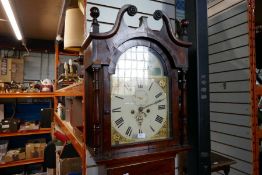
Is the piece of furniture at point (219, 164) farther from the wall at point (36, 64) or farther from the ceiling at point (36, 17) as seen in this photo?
the wall at point (36, 64)

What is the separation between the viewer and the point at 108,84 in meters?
0.98

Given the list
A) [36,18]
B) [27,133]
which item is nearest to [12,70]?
[27,133]

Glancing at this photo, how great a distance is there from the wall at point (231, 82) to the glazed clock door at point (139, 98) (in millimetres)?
1399

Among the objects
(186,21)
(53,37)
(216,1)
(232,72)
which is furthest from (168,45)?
(53,37)

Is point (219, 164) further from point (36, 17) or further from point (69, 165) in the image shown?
point (36, 17)

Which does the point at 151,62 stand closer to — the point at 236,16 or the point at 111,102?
the point at 111,102

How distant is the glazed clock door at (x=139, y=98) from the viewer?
1.01m

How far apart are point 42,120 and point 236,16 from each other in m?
4.02

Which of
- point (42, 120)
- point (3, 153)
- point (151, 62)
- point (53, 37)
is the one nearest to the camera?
point (151, 62)

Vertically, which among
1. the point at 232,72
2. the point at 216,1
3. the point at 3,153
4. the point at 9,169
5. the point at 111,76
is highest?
the point at 216,1

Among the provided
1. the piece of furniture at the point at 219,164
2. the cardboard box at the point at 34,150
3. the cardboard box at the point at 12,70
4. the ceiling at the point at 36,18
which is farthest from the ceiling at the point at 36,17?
the piece of furniture at the point at 219,164

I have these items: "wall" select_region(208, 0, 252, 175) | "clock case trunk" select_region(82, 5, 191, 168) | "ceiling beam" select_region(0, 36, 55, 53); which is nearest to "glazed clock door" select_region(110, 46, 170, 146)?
"clock case trunk" select_region(82, 5, 191, 168)

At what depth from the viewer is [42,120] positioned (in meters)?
4.39

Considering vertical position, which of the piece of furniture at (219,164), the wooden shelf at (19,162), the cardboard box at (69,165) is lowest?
the wooden shelf at (19,162)
